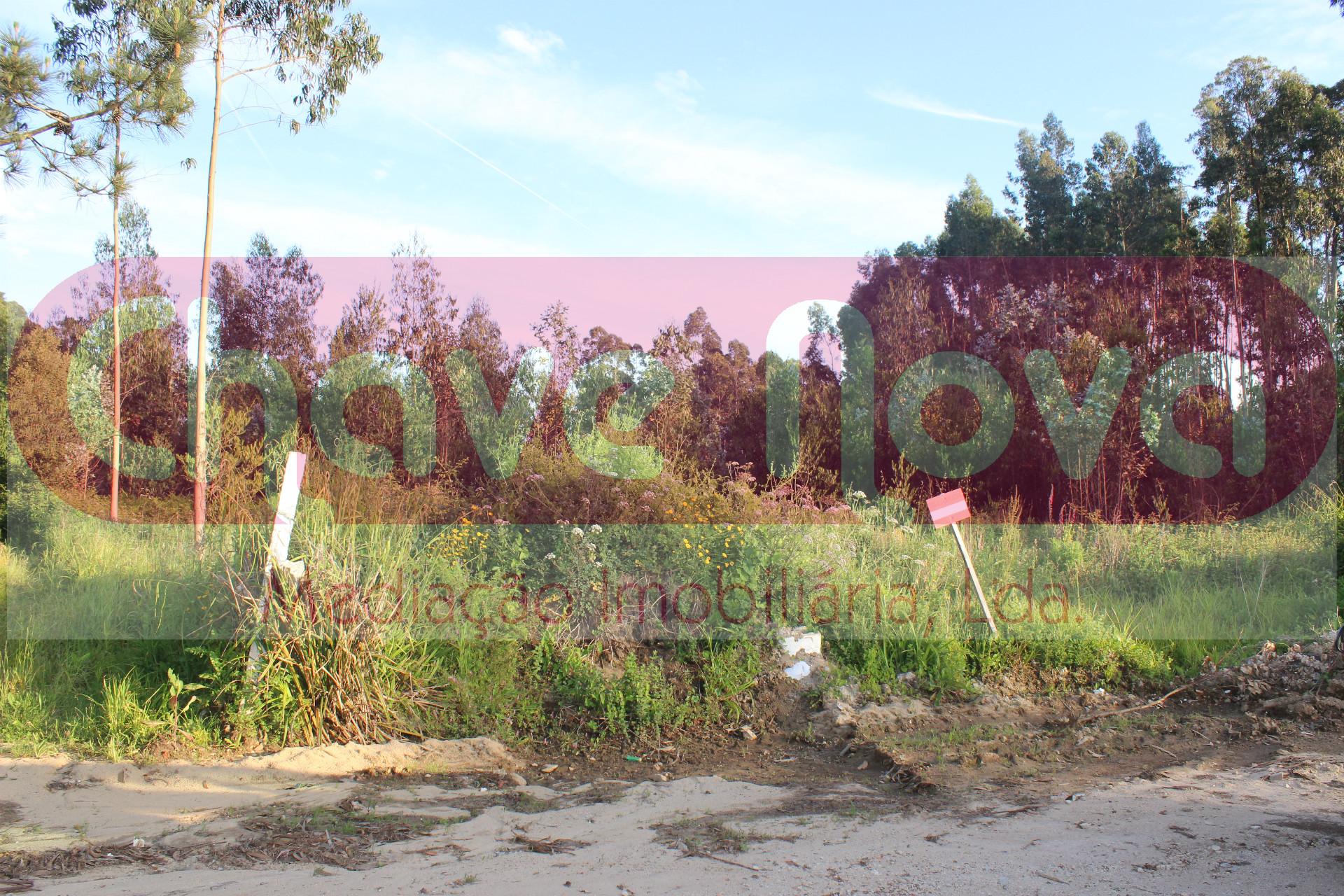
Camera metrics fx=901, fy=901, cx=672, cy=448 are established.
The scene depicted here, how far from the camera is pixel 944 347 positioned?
1373cm

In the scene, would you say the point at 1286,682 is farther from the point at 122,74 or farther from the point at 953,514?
the point at 122,74

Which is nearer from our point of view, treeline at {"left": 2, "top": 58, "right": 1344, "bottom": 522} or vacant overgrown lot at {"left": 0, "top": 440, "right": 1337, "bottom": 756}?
vacant overgrown lot at {"left": 0, "top": 440, "right": 1337, "bottom": 756}

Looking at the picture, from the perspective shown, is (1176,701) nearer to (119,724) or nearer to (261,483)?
(119,724)

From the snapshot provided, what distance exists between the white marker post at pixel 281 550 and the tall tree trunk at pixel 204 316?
496cm

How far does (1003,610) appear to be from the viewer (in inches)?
288

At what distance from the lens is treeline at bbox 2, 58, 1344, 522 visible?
1180cm

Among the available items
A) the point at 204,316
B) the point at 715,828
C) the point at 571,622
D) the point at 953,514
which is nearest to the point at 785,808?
the point at 715,828

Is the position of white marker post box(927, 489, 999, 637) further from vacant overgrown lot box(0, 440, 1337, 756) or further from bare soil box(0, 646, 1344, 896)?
bare soil box(0, 646, 1344, 896)

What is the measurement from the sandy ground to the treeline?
4744mm

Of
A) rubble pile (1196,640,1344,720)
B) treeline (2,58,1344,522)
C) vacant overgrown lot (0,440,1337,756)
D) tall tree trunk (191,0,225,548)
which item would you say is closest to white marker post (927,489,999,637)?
vacant overgrown lot (0,440,1337,756)

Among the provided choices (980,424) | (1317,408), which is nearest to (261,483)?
(980,424)

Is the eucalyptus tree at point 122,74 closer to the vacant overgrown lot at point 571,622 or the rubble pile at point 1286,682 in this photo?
the vacant overgrown lot at point 571,622

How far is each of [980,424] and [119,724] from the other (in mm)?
10659

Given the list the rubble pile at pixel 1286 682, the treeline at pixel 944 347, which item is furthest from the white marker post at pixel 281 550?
the rubble pile at pixel 1286 682
